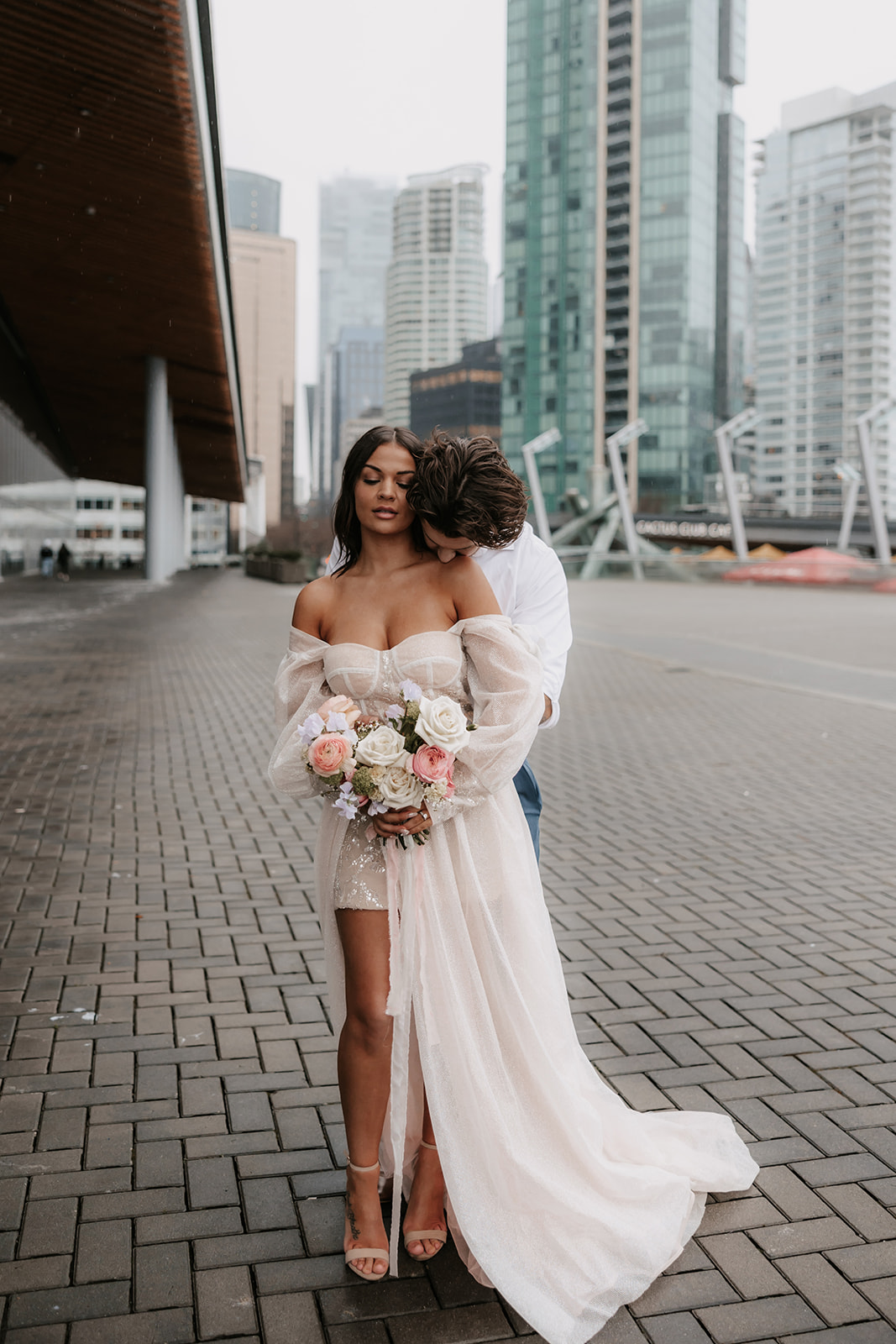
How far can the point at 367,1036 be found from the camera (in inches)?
104

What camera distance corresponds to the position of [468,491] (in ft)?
8.22

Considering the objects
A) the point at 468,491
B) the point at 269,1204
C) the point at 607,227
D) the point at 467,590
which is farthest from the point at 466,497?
the point at 607,227

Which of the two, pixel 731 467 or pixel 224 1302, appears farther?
pixel 731 467

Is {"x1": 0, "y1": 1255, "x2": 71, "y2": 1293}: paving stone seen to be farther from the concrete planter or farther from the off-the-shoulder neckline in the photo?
the concrete planter

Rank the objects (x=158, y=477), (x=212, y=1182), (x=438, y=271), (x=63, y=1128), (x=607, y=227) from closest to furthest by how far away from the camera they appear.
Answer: (x=212, y=1182), (x=63, y=1128), (x=158, y=477), (x=607, y=227), (x=438, y=271)

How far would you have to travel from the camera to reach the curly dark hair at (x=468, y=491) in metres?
2.51

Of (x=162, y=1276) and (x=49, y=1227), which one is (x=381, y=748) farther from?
(x=49, y=1227)

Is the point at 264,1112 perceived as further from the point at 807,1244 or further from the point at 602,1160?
the point at 807,1244

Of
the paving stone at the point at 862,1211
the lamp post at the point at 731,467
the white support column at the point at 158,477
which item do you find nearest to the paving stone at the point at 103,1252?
the paving stone at the point at 862,1211

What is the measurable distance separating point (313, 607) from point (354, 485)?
29cm

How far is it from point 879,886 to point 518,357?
4613 inches

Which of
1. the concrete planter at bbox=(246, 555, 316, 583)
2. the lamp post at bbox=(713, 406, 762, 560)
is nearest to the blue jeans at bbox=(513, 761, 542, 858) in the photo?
the concrete planter at bbox=(246, 555, 316, 583)

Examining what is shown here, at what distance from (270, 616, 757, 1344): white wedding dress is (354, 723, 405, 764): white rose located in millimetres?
154

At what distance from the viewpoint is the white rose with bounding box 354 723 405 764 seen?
8.13 ft
